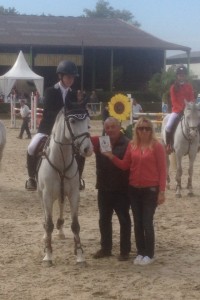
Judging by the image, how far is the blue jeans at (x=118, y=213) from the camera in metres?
8.05

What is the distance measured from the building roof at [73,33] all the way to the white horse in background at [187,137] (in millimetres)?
35544

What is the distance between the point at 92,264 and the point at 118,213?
0.69 metres

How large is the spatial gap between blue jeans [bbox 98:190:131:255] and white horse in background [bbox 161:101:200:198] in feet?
15.7

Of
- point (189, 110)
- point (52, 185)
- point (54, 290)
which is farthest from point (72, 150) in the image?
point (189, 110)

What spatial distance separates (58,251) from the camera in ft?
27.9

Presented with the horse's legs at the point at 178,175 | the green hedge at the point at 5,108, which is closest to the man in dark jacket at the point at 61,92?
the horse's legs at the point at 178,175

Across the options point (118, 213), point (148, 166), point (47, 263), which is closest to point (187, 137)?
point (118, 213)

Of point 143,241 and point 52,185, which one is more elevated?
point 52,185

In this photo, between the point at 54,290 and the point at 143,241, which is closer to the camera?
the point at 54,290

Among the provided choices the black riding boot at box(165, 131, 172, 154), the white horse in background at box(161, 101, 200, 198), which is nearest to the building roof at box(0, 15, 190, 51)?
the black riding boot at box(165, 131, 172, 154)

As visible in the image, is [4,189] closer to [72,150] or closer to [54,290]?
[72,150]

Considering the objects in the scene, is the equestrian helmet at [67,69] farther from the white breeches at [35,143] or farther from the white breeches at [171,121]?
the white breeches at [171,121]

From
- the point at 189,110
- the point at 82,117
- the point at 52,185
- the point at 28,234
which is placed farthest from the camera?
the point at 189,110

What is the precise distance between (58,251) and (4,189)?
527 cm
